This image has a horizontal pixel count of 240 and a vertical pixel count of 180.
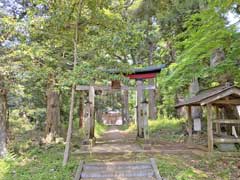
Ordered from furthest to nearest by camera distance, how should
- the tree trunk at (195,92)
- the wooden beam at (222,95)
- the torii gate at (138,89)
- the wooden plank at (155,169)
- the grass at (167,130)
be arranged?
the tree trunk at (195,92)
the grass at (167,130)
the torii gate at (138,89)
the wooden beam at (222,95)
the wooden plank at (155,169)

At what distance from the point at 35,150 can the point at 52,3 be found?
4.87 m

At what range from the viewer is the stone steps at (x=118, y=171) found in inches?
250

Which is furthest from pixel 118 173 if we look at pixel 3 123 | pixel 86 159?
pixel 3 123

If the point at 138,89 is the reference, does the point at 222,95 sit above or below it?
below

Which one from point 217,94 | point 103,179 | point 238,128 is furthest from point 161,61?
point 103,179

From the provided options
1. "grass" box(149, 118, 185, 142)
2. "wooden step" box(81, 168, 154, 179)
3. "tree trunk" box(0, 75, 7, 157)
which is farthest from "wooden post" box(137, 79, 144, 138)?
"tree trunk" box(0, 75, 7, 157)

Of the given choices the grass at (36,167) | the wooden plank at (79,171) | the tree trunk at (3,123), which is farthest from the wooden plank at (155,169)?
the tree trunk at (3,123)

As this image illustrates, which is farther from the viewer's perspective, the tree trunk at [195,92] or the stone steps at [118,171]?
the tree trunk at [195,92]

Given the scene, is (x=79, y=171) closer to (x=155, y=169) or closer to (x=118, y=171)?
(x=118, y=171)

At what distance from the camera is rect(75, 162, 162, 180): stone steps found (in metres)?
6.34

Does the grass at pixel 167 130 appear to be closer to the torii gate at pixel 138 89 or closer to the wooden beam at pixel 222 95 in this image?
the torii gate at pixel 138 89

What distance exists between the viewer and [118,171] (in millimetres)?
6629

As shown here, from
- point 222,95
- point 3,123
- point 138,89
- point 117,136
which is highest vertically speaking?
point 138,89

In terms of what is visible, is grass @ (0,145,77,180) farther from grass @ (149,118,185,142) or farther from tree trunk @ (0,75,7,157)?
grass @ (149,118,185,142)
